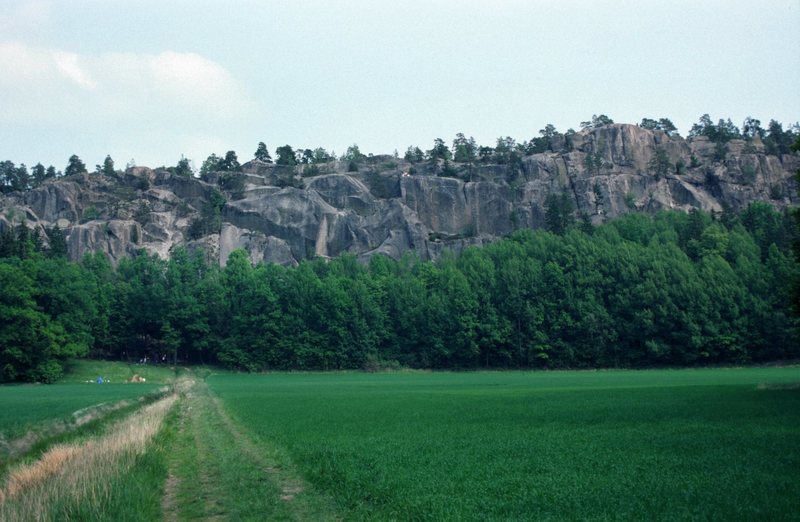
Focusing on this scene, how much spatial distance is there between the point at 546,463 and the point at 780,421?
11886mm

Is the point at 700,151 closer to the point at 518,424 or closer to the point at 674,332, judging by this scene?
the point at 674,332

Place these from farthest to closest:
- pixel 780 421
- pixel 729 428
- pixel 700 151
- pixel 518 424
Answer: pixel 700 151, pixel 518 424, pixel 780 421, pixel 729 428

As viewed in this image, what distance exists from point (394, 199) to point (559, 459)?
146 metres

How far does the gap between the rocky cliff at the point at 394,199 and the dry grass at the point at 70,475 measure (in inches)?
4961

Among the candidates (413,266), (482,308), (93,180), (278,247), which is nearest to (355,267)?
(413,266)

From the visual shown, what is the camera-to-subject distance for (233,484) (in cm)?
1755

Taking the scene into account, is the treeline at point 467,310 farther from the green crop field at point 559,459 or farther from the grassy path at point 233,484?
the grassy path at point 233,484

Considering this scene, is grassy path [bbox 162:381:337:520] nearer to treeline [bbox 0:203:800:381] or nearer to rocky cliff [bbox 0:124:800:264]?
treeline [bbox 0:203:800:381]

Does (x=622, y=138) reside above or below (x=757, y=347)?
above

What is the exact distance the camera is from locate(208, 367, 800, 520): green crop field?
41.2 ft

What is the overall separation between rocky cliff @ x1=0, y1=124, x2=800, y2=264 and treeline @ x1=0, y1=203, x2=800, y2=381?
3295 centimetres

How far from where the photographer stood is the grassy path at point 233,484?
14.5 metres

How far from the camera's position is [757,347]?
96062mm

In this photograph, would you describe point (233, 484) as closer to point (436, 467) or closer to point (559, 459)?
point (436, 467)
